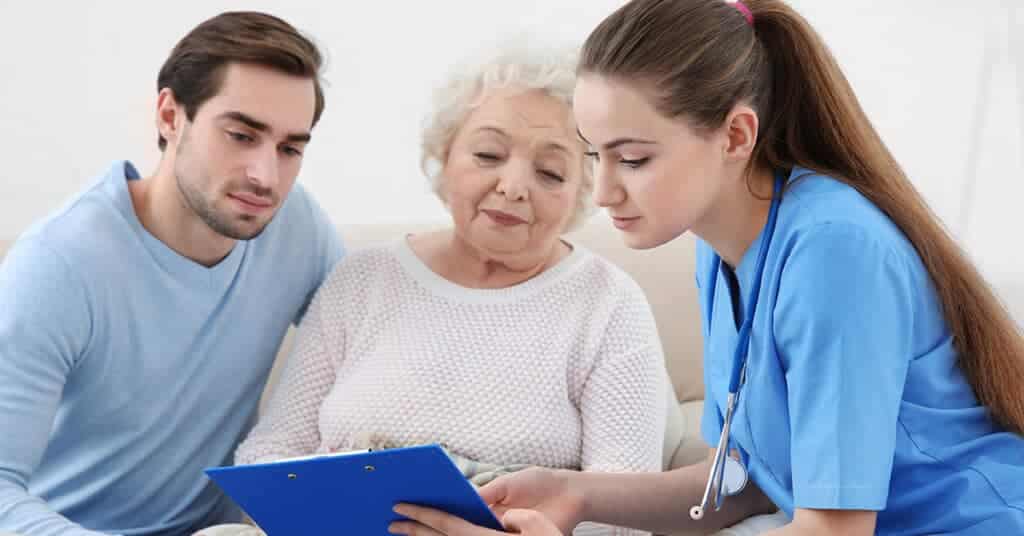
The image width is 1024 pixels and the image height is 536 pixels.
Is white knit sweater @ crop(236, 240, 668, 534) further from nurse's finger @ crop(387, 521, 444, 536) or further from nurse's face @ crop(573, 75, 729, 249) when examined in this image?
nurse's face @ crop(573, 75, 729, 249)

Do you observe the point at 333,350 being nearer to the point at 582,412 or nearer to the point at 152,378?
the point at 152,378

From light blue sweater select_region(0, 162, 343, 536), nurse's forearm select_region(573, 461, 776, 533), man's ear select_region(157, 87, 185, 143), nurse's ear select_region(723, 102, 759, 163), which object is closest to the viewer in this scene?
nurse's ear select_region(723, 102, 759, 163)

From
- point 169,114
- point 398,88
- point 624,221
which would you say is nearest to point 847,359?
point 624,221

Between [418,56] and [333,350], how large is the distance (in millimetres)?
1326

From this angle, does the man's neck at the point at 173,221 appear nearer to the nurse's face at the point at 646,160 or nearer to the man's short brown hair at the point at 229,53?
the man's short brown hair at the point at 229,53

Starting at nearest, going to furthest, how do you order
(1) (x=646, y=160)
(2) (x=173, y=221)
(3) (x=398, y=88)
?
(1) (x=646, y=160) < (2) (x=173, y=221) < (3) (x=398, y=88)

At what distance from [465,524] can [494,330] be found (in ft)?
1.78

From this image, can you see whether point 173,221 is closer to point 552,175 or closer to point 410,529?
point 552,175

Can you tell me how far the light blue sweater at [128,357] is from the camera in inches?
70.9

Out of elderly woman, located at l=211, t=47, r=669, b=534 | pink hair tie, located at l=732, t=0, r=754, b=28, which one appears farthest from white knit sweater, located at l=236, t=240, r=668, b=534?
pink hair tie, located at l=732, t=0, r=754, b=28

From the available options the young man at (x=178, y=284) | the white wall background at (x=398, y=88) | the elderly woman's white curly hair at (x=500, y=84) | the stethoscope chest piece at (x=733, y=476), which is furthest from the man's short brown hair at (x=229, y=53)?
the stethoscope chest piece at (x=733, y=476)

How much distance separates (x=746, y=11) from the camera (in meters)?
1.46

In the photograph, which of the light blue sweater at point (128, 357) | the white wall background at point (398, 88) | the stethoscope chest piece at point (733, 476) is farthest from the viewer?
the white wall background at point (398, 88)

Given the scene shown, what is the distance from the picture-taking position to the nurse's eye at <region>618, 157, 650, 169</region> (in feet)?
4.61
